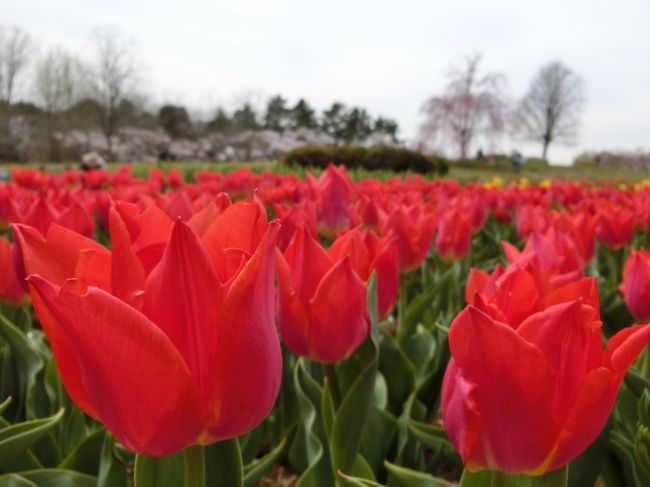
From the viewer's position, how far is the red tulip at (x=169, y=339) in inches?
21.9

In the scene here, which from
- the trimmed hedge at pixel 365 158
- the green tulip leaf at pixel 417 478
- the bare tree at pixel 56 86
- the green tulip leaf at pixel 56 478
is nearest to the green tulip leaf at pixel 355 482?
the green tulip leaf at pixel 417 478

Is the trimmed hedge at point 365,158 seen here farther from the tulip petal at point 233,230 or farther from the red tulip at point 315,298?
the tulip petal at point 233,230

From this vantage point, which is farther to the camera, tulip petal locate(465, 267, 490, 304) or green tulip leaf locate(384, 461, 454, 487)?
tulip petal locate(465, 267, 490, 304)

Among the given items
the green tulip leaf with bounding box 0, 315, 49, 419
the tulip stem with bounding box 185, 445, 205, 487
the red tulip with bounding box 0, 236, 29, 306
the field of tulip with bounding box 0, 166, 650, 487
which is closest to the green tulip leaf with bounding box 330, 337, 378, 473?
the field of tulip with bounding box 0, 166, 650, 487

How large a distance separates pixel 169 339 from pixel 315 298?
444mm

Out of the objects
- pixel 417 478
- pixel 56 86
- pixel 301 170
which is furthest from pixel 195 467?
pixel 56 86

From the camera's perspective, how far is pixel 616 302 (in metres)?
1.86

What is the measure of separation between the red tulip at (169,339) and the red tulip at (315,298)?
0.32 m

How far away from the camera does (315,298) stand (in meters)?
0.99

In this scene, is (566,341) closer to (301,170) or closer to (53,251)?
(53,251)

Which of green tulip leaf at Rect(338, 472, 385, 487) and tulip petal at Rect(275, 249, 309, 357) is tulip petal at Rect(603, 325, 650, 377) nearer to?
green tulip leaf at Rect(338, 472, 385, 487)

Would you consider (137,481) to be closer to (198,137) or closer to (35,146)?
(35,146)

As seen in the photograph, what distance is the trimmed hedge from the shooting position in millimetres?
19516

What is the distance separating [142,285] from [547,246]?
988 mm
